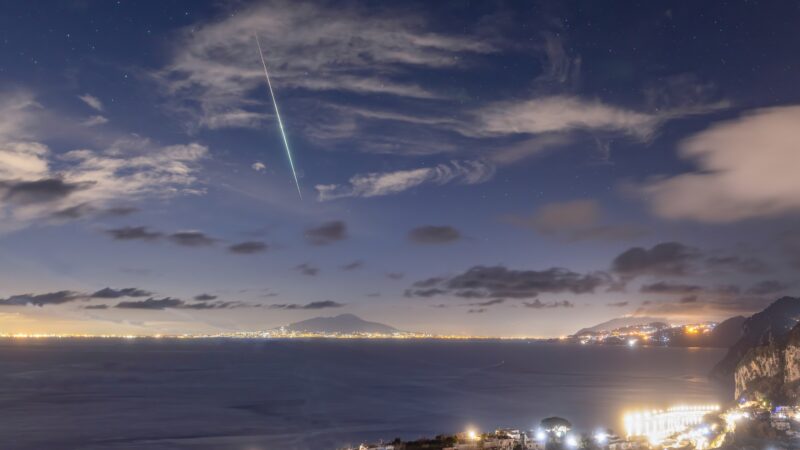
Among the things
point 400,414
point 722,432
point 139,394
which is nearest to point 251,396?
point 139,394

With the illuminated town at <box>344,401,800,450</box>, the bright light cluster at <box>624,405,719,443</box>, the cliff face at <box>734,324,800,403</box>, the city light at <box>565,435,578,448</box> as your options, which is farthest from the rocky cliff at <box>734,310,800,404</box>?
the city light at <box>565,435,578,448</box>

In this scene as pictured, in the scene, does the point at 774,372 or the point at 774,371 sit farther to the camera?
the point at 774,371

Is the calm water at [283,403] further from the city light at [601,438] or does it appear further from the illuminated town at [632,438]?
the city light at [601,438]

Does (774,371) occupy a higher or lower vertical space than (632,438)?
higher

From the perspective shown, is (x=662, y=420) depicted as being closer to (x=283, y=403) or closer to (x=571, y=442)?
(x=571, y=442)

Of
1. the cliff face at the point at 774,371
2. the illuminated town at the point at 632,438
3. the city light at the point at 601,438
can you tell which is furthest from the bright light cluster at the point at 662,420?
the city light at the point at 601,438

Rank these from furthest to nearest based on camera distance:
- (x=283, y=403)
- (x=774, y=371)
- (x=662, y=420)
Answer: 1. (x=283, y=403)
2. (x=774, y=371)
3. (x=662, y=420)

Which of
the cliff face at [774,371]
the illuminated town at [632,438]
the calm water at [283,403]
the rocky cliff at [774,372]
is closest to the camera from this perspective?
the illuminated town at [632,438]

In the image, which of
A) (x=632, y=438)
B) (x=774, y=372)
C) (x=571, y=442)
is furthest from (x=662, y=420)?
(x=571, y=442)
